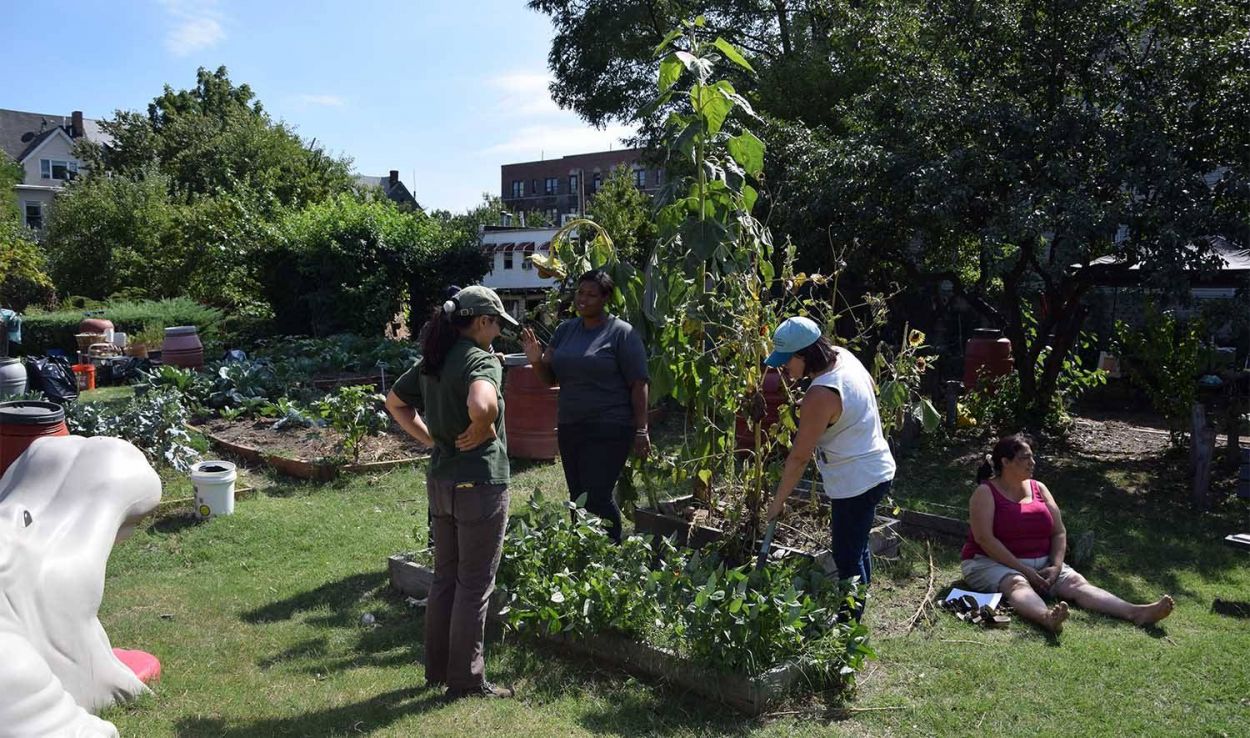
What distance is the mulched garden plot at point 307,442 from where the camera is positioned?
27.4ft

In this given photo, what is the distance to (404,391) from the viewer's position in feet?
12.9

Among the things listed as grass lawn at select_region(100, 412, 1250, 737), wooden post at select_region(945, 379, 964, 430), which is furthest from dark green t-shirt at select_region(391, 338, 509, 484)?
wooden post at select_region(945, 379, 964, 430)

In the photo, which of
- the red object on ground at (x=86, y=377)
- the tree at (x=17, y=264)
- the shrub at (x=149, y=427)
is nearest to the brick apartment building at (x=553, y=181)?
the tree at (x=17, y=264)

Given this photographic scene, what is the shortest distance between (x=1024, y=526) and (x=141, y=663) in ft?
14.2

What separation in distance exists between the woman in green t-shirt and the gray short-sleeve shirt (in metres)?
1.03

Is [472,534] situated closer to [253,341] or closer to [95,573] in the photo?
[95,573]

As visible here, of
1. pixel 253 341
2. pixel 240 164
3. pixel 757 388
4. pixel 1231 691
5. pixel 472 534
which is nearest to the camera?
pixel 472 534

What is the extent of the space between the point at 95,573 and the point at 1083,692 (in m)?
3.85

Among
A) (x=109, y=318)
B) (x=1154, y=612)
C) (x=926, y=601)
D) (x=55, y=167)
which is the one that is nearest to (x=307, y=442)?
(x=926, y=601)

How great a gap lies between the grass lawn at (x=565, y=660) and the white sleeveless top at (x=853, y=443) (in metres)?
0.85

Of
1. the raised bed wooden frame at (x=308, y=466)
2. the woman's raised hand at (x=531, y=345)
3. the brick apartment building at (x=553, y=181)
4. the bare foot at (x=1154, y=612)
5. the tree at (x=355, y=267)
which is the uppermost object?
the brick apartment building at (x=553, y=181)

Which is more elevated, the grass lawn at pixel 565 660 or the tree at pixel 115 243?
the tree at pixel 115 243

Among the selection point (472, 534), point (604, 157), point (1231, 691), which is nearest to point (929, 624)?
point (1231, 691)

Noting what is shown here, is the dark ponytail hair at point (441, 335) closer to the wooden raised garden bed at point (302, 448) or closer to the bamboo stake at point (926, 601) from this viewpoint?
the bamboo stake at point (926, 601)
